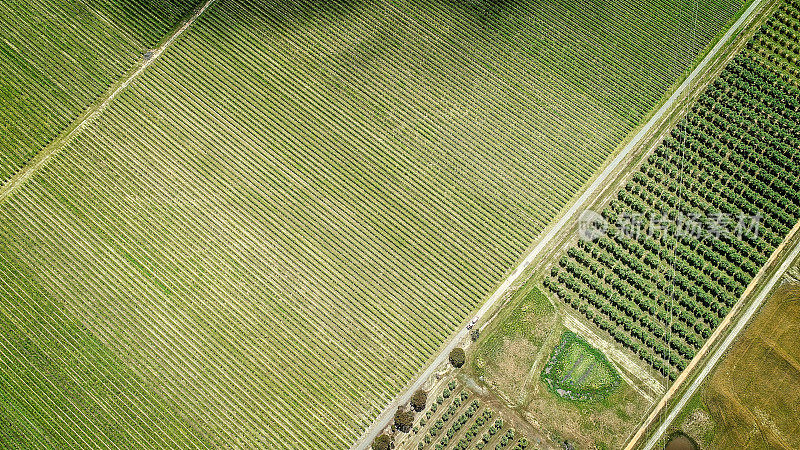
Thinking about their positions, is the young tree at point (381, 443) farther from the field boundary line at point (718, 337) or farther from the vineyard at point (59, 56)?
the vineyard at point (59, 56)

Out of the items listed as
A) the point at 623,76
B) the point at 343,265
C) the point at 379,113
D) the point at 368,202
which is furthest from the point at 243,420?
the point at 623,76

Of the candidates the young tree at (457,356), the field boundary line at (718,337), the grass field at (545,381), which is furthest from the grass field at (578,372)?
the young tree at (457,356)

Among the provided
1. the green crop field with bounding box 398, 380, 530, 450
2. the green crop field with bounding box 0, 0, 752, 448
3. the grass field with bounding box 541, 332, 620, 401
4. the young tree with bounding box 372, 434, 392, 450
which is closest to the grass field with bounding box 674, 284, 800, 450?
the grass field with bounding box 541, 332, 620, 401

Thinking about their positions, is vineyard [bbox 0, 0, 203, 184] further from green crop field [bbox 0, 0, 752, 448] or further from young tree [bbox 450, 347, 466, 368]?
young tree [bbox 450, 347, 466, 368]

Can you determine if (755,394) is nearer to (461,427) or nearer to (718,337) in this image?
(718,337)

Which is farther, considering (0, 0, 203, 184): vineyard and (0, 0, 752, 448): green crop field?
(0, 0, 203, 184): vineyard
